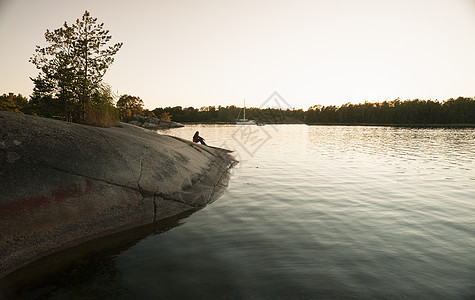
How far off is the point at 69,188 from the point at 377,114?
503ft

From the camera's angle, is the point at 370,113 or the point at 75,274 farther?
the point at 370,113

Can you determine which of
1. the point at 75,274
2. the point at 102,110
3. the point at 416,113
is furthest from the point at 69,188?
the point at 416,113

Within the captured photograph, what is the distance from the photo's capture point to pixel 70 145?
595 centimetres

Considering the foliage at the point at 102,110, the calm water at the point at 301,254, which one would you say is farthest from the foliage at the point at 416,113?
the foliage at the point at 102,110

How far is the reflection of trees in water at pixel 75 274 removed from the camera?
367 centimetres

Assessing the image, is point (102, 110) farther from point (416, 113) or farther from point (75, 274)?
point (416, 113)

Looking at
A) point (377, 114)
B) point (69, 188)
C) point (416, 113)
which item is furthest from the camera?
point (377, 114)

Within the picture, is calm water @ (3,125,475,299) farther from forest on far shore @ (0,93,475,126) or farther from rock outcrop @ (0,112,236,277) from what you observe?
forest on far shore @ (0,93,475,126)

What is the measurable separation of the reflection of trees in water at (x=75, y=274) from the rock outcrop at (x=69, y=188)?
9.6 inches

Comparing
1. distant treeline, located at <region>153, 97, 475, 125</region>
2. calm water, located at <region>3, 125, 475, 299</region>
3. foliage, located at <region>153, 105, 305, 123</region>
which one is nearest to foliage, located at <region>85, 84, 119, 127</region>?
calm water, located at <region>3, 125, 475, 299</region>

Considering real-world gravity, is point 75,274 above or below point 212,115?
below

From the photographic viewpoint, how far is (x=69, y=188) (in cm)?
514

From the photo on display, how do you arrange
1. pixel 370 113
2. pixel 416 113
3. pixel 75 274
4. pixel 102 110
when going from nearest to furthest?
pixel 75 274
pixel 102 110
pixel 416 113
pixel 370 113

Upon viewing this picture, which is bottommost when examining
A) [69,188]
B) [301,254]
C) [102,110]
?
[301,254]
